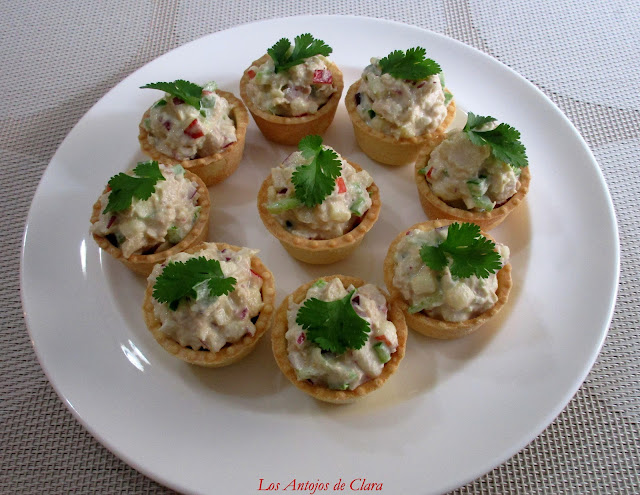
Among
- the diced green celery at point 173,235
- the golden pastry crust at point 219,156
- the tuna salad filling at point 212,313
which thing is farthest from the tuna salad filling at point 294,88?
the tuna salad filling at point 212,313

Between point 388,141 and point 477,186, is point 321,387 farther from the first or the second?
point 388,141

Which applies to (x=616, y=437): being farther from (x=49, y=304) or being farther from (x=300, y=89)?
(x=49, y=304)

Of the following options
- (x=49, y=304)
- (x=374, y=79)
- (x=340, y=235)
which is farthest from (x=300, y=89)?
(x=49, y=304)

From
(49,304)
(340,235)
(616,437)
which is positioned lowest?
(616,437)

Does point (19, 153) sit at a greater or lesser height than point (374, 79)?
lesser

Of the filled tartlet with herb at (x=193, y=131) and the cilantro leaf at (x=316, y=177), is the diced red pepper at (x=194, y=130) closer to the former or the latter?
the filled tartlet with herb at (x=193, y=131)

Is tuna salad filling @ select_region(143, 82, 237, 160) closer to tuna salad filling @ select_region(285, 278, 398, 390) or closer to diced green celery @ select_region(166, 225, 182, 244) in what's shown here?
diced green celery @ select_region(166, 225, 182, 244)
